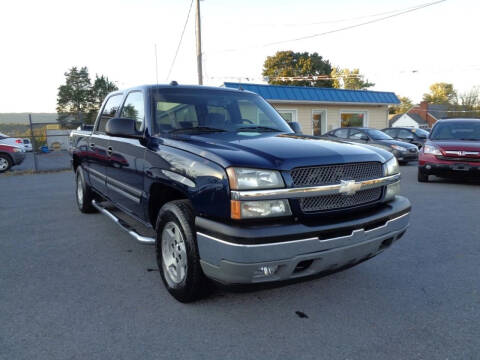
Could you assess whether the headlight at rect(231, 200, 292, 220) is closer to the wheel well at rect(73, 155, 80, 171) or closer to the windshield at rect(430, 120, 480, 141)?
the wheel well at rect(73, 155, 80, 171)

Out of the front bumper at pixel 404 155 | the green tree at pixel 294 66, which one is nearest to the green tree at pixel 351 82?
the green tree at pixel 294 66

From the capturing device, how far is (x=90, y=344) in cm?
242

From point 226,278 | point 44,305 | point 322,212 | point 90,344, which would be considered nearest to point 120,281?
point 44,305

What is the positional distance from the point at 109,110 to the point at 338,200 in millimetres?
3429

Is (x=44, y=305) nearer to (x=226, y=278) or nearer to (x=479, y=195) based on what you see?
(x=226, y=278)

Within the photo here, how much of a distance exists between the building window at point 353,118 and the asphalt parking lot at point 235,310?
18.4 metres

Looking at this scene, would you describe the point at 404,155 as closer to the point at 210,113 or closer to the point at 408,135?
the point at 408,135

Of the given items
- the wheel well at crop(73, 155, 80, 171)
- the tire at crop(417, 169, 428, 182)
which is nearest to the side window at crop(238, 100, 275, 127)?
the wheel well at crop(73, 155, 80, 171)

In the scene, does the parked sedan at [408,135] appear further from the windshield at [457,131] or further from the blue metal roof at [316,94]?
the windshield at [457,131]

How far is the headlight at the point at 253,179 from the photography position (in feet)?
7.64

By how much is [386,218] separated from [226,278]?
134cm

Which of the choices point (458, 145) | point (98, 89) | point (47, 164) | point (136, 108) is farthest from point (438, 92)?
point (136, 108)

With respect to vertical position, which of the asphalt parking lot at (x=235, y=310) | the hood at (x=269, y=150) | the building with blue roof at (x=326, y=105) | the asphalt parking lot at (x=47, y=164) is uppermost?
the building with blue roof at (x=326, y=105)

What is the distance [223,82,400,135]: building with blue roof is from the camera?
1919cm
